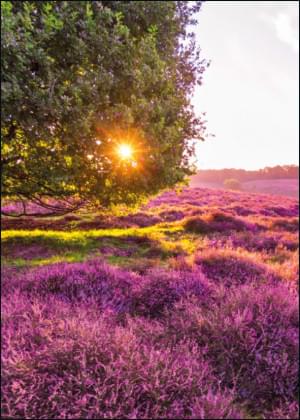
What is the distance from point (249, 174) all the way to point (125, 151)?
8678cm

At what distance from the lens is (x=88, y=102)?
5289 millimetres

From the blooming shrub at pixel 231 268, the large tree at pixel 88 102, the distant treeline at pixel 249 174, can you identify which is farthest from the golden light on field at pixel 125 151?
the distant treeline at pixel 249 174

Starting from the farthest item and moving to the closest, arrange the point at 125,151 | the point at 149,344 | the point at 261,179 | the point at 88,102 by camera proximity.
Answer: the point at 261,179, the point at 125,151, the point at 88,102, the point at 149,344

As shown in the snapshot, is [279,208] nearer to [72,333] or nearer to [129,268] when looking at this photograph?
[129,268]

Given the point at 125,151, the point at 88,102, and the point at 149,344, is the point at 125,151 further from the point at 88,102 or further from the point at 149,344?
the point at 149,344

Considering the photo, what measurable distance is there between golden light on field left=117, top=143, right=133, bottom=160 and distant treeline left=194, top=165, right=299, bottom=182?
81.4 meters

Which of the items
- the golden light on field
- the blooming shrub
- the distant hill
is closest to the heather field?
the blooming shrub

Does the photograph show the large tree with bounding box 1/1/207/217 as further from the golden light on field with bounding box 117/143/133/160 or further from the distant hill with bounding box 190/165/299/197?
the distant hill with bounding box 190/165/299/197

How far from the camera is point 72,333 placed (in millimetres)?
4246

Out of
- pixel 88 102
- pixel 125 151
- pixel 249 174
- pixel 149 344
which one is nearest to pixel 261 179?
pixel 249 174

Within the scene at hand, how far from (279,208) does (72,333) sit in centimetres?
2712

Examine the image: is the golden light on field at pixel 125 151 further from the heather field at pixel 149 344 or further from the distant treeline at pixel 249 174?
the distant treeline at pixel 249 174

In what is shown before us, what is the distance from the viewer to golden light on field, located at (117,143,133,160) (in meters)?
5.51

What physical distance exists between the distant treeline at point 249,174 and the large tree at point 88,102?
265 ft
